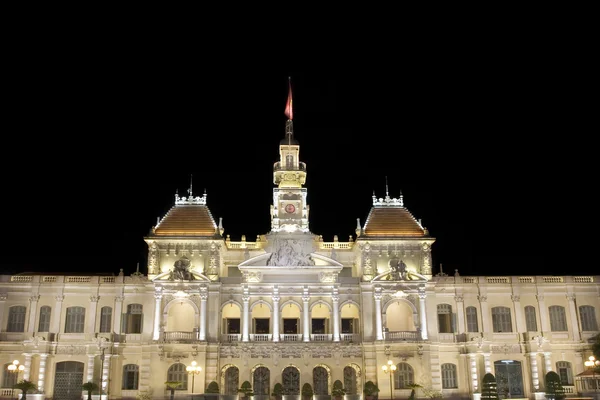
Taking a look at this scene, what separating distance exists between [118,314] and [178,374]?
333 inches

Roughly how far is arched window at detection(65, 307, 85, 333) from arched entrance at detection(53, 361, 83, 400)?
3066 mm

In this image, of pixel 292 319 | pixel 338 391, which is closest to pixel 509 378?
pixel 338 391

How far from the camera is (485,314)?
59.5m

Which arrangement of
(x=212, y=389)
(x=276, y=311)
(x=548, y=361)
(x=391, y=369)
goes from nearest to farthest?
(x=391, y=369) → (x=212, y=389) → (x=548, y=361) → (x=276, y=311)

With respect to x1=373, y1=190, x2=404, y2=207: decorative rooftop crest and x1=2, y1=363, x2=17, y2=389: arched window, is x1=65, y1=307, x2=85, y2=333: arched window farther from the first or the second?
x1=373, y1=190, x2=404, y2=207: decorative rooftop crest

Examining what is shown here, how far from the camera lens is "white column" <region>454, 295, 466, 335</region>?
59.0 metres

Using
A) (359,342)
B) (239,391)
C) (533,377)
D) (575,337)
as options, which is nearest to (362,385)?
(359,342)

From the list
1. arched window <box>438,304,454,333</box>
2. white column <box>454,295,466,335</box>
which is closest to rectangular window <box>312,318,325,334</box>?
arched window <box>438,304,454,333</box>

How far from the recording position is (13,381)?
55750mm

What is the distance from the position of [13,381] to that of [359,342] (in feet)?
103

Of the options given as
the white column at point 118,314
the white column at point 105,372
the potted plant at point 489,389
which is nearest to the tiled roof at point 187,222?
the white column at point 118,314

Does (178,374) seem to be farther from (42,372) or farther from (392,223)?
(392,223)

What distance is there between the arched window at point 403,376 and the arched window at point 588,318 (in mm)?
17462

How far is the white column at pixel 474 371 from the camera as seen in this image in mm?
56094
